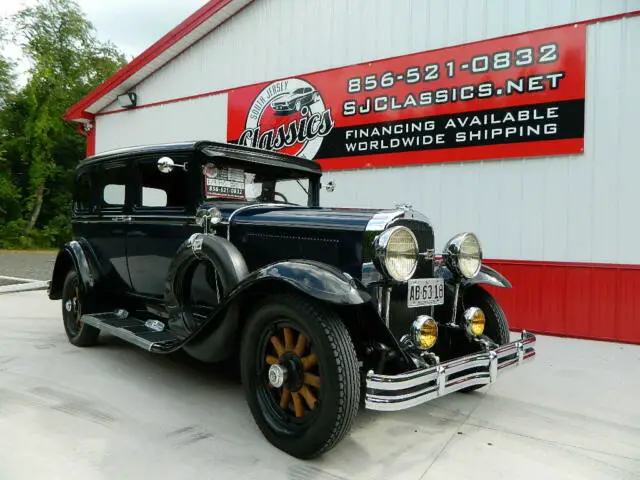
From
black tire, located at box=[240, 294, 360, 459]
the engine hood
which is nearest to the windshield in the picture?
the engine hood

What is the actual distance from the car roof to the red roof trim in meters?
4.20

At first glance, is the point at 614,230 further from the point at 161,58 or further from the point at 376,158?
the point at 161,58

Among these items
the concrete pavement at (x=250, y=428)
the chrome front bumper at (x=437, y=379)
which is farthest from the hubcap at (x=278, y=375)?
the chrome front bumper at (x=437, y=379)

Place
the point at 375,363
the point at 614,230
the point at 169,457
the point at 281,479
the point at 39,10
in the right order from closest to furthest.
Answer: the point at 281,479, the point at 169,457, the point at 375,363, the point at 614,230, the point at 39,10

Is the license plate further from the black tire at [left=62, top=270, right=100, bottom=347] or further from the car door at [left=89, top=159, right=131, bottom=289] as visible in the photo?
the black tire at [left=62, top=270, right=100, bottom=347]

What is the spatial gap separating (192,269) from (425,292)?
158 centimetres

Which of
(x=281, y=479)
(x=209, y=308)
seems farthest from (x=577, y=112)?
(x=281, y=479)

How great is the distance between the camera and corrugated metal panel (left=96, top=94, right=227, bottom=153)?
790 centimetres

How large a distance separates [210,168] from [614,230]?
395 cm

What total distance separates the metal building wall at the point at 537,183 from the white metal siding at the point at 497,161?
1cm

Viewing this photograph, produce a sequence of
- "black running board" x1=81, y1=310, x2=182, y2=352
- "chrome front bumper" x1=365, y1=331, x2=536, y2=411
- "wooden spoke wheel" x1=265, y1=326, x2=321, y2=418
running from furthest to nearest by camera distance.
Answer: "black running board" x1=81, y1=310, x2=182, y2=352
"wooden spoke wheel" x1=265, y1=326, x2=321, y2=418
"chrome front bumper" x1=365, y1=331, x2=536, y2=411

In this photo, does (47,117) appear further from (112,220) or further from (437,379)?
(437,379)

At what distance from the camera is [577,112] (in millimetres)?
4984

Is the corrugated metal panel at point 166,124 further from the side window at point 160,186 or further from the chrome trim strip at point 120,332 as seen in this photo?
the chrome trim strip at point 120,332
